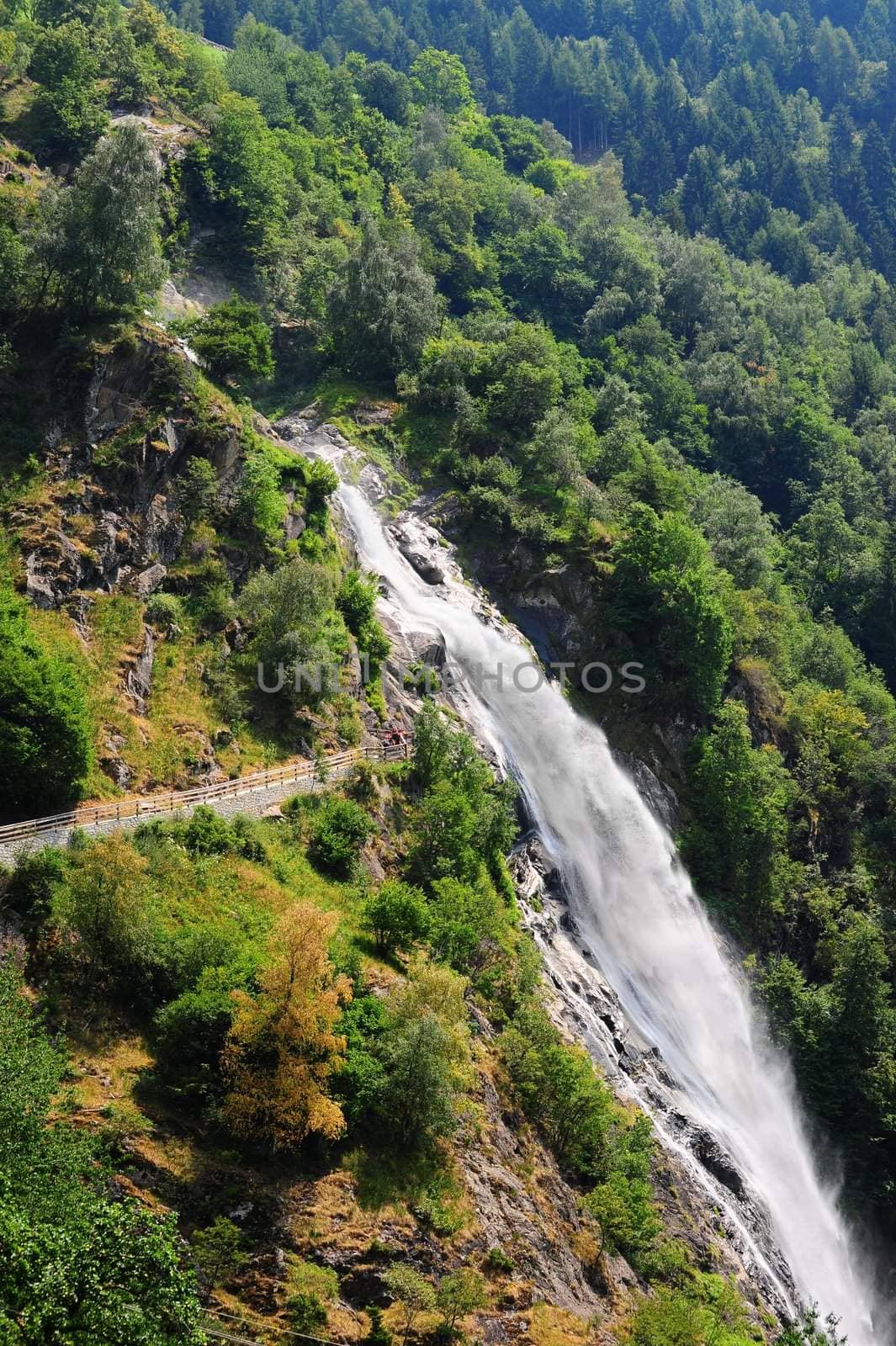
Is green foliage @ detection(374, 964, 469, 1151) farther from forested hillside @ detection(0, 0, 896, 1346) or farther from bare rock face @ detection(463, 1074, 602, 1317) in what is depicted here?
bare rock face @ detection(463, 1074, 602, 1317)

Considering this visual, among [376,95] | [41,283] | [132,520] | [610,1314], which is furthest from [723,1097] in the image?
[376,95]

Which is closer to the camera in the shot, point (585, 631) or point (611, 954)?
point (611, 954)

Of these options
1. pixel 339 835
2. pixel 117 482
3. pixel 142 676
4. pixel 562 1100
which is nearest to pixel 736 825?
pixel 562 1100

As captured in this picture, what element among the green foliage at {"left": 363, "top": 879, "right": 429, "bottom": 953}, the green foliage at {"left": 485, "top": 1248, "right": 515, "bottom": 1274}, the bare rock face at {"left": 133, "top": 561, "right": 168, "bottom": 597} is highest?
the green foliage at {"left": 485, "top": 1248, "right": 515, "bottom": 1274}

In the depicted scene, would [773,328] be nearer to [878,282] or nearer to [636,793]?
[878,282]

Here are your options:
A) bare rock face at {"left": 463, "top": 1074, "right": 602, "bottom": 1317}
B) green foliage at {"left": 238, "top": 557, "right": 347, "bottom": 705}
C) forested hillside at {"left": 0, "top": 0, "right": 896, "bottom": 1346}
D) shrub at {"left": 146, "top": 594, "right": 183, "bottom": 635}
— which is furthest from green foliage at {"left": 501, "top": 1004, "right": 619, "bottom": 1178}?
shrub at {"left": 146, "top": 594, "right": 183, "bottom": 635}

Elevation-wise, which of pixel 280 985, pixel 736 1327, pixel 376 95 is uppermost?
pixel 280 985

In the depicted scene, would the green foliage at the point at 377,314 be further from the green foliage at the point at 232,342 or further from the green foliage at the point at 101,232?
the green foliage at the point at 101,232
